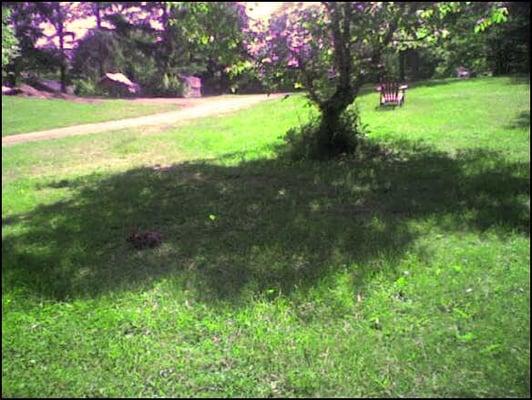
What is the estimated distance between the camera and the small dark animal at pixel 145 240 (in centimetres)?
525

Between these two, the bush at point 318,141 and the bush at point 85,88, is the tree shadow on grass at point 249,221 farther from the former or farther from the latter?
the bush at point 85,88

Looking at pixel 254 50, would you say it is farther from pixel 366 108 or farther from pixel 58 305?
pixel 366 108

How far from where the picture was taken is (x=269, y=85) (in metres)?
8.87

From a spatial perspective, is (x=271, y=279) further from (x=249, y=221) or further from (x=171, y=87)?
(x=171, y=87)

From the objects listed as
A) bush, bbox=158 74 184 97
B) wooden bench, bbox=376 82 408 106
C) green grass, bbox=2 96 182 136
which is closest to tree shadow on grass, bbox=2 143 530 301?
green grass, bbox=2 96 182 136

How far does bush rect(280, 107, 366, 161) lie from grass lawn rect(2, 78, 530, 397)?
0.46 metres

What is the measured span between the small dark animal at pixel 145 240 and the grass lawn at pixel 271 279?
0.08 meters

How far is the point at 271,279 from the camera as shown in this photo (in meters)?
4.39

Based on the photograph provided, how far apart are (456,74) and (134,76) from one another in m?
19.4

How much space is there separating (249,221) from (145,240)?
111 centimetres

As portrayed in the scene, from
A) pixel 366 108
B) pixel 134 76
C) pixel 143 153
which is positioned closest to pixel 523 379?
pixel 143 153

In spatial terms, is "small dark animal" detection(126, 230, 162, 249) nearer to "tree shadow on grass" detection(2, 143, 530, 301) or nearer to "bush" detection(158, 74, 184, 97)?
"tree shadow on grass" detection(2, 143, 530, 301)

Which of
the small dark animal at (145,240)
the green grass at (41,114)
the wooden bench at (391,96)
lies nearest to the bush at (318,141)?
the green grass at (41,114)

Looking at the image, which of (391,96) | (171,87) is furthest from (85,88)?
(391,96)
